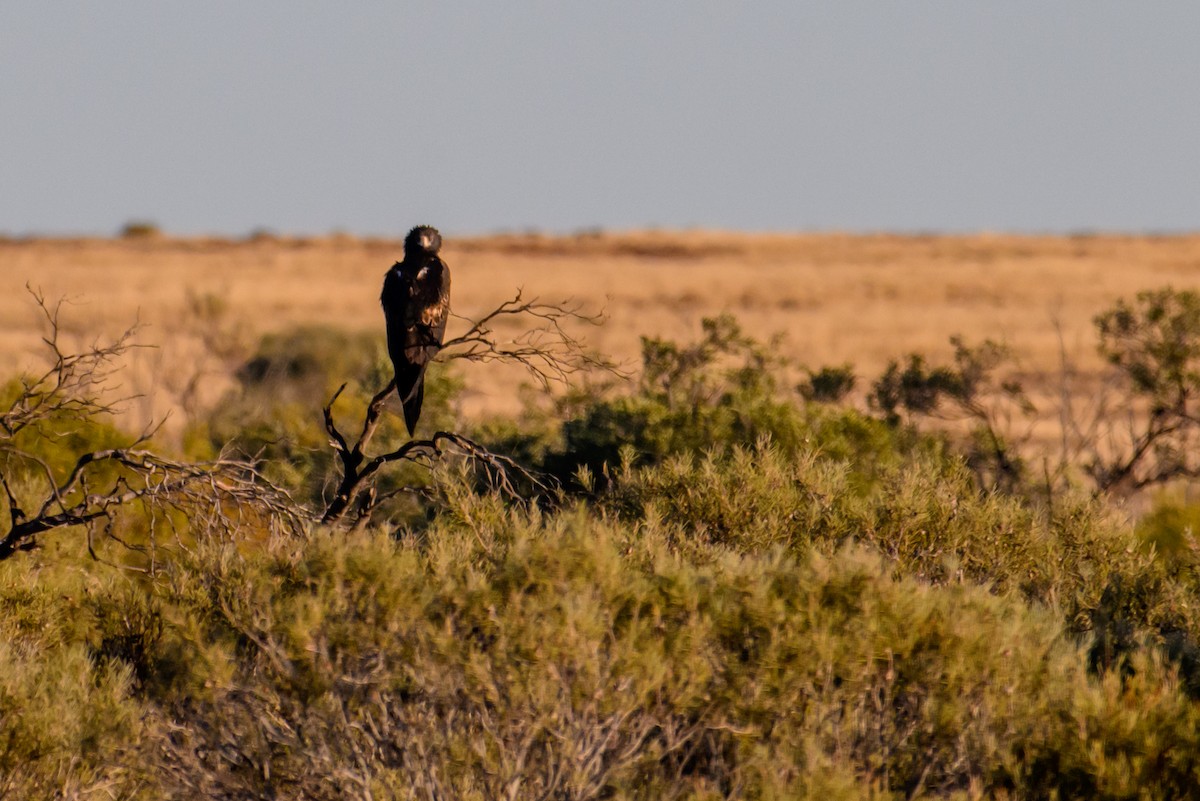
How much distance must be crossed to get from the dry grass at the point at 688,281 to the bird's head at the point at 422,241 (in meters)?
31.9

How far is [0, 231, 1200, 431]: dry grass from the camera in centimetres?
5053

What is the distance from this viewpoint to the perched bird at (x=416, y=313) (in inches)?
329

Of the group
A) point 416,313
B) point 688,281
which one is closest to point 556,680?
point 416,313

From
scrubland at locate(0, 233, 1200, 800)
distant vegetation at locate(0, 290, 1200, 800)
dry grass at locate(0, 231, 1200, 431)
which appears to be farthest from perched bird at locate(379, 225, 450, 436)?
dry grass at locate(0, 231, 1200, 431)

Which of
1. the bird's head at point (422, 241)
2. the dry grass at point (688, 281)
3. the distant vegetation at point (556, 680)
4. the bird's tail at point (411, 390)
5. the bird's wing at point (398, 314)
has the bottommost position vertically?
the dry grass at point (688, 281)

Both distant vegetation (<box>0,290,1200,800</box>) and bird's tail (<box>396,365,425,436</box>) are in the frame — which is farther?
bird's tail (<box>396,365,425,436</box>)

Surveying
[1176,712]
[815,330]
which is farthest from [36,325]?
[1176,712]

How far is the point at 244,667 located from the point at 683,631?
1.81m

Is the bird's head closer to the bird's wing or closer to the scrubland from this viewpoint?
the bird's wing

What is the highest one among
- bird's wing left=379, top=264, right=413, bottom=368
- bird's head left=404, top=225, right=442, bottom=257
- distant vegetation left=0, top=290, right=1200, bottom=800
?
bird's head left=404, top=225, right=442, bottom=257

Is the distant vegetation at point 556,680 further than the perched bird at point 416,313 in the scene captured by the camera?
No

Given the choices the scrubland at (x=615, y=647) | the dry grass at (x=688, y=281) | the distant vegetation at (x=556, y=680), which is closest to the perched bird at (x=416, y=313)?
the scrubland at (x=615, y=647)

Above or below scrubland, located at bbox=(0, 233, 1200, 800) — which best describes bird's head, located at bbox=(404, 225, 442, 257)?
above

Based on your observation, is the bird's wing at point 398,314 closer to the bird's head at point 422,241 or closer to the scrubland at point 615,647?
the bird's head at point 422,241
